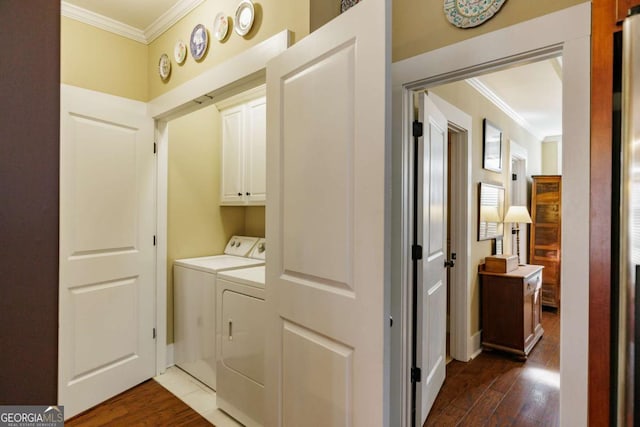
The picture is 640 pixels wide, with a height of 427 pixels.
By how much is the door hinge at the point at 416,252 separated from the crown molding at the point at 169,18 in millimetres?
2102

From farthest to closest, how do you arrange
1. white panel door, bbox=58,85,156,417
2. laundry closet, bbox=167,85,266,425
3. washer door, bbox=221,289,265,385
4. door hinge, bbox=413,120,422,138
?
1. white panel door, bbox=58,85,156,417
2. laundry closet, bbox=167,85,266,425
3. washer door, bbox=221,289,265,385
4. door hinge, bbox=413,120,422,138

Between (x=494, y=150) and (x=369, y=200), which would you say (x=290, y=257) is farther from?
(x=494, y=150)

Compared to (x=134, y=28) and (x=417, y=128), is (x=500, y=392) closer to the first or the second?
(x=417, y=128)

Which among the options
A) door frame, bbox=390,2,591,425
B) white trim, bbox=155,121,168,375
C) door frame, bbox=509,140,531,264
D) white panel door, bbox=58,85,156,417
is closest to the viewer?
door frame, bbox=390,2,591,425

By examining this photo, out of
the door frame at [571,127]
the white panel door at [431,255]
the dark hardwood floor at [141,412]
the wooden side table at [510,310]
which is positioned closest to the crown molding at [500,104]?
the white panel door at [431,255]

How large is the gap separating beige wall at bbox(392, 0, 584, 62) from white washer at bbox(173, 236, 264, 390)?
189cm

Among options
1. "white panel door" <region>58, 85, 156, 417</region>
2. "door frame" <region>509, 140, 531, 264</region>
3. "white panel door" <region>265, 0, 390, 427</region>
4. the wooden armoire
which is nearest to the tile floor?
"white panel door" <region>58, 85, 156, 417</region>

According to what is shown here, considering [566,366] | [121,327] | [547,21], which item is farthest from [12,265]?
[121,327]

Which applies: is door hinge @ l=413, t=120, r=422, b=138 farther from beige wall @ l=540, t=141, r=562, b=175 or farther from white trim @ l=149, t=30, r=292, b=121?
beige wall @ l=540, t=141, r=562, b=175

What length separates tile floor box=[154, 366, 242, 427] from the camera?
2189 mm

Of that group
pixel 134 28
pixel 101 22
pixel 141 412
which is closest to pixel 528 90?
pixel 134 28

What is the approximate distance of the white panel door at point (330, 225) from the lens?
1.04 m

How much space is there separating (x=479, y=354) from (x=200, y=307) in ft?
8.67

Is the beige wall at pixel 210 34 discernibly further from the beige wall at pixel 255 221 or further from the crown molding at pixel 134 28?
the beige wall at pixel 255 221
